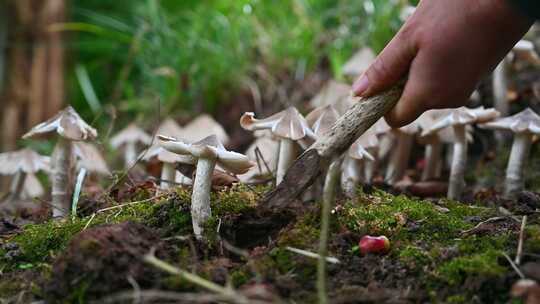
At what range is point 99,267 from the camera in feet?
5.37

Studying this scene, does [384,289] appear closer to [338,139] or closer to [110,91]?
[338,139]

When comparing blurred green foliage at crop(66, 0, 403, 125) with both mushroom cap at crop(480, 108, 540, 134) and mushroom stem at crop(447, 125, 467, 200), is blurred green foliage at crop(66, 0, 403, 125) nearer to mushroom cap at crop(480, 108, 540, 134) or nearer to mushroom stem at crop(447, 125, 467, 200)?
mushroom stem at crop(447, 125, 467, 200)

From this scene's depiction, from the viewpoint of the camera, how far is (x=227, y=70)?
552cm

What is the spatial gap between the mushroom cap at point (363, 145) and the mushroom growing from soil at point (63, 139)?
1.21 m

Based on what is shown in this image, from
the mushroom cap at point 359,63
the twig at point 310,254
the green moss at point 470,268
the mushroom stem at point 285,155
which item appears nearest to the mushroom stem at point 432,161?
Result: the mushroom cap at point 359,63

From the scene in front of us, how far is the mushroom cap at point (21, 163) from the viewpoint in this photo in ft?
10.1

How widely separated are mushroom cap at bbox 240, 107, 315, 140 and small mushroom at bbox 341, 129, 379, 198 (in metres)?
0.30

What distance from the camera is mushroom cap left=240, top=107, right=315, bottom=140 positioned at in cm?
251

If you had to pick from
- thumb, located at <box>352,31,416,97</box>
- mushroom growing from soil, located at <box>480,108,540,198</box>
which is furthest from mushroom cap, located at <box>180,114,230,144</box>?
thumb, located at <box>352,31,416,97</box>

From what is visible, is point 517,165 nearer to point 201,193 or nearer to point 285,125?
point 285,125

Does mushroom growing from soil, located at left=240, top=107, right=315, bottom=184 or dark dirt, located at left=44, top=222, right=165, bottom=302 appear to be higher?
mushroom growing from soil, located at left=240, top=107, right=315, bottom=184

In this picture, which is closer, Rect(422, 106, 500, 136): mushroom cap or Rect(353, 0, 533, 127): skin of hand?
Rect(353, 0, 533, 127): skin of hand

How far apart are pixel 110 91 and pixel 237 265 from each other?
20.7 feet

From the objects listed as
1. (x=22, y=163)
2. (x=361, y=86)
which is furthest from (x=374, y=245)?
Answer: (x=22, y=163)
